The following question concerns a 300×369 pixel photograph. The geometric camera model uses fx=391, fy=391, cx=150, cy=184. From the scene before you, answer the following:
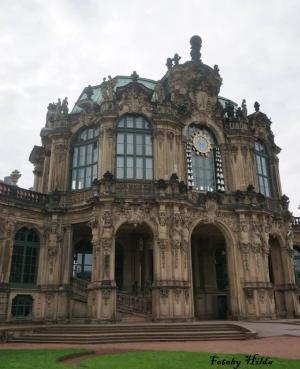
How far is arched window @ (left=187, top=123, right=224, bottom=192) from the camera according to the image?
28.2m

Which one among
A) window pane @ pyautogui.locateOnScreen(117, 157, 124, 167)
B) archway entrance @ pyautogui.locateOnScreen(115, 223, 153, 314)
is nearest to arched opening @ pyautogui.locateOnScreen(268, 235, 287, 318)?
archway entrance @ pyautogui.locateOnScreen(115, 223, 153, 314)

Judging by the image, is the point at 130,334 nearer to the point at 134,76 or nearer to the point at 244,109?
the point at 134,76

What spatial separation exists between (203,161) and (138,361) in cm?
1995

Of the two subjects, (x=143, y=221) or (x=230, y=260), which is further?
(x=230, y=260)

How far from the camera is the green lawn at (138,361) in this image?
32.0ft

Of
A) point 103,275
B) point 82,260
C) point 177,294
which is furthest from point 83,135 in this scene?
point 177,294

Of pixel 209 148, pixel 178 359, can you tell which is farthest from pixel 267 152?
pixel 178 359

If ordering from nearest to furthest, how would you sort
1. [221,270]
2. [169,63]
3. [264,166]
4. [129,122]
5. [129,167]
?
1. [129,167]
2. [129,122]
3. [169,63]
4. [221,270]
5. [264,166]

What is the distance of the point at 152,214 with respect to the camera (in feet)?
80.2

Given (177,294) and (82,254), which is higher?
(82,254)

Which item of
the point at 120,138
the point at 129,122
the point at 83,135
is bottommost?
the point at 120,138

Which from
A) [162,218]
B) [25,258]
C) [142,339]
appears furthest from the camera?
[25,258]

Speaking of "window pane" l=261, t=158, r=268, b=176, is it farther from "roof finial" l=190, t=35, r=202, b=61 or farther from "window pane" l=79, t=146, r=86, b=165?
"window pane" l=79, t=146, r=86, b=165

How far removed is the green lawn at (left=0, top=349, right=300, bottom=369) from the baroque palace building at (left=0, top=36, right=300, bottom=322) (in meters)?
10.0
